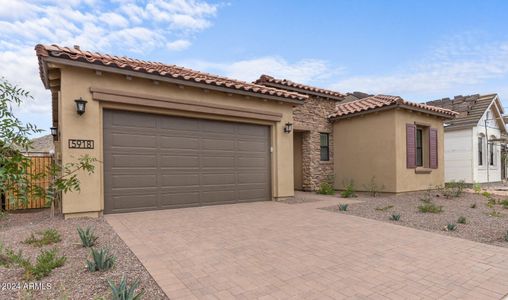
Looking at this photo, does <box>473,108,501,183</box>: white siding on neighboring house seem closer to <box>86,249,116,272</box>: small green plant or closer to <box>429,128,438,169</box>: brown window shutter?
<box>429,128,438,169</box>: brown window shutter

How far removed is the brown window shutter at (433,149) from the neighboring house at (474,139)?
479 centimetres

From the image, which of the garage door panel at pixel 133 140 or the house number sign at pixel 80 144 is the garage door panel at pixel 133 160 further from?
the house number sign at pixel 80 144

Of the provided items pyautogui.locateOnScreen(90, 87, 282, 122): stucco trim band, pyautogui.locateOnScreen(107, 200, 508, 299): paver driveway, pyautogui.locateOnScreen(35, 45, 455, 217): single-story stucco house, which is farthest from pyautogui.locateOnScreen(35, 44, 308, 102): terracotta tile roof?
pyautogui.locateOnScreen(107, 200, 508, 299): paver driveway

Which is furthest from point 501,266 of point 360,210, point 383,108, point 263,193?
point 383,108

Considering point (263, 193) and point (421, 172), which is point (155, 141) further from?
point (421, 172)

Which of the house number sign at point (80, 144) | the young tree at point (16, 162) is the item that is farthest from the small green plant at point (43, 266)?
the house number sign at point (80, 144)

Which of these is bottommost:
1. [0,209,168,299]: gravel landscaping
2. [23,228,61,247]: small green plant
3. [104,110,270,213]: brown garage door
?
[0,209,168,299]: gravel landscaping

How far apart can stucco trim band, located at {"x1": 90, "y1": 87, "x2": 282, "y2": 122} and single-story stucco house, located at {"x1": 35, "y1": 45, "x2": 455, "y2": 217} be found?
0.08 ft

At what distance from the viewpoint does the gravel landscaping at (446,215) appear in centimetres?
593

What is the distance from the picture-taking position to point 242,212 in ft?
25.4

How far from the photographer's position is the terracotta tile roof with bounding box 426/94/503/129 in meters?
16.2

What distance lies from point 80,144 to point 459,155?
736 inches

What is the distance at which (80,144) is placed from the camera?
668cm

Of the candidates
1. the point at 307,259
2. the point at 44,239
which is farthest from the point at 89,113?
the point at 307,259
